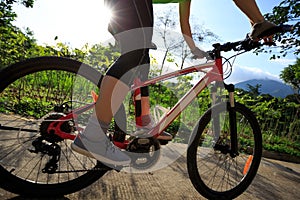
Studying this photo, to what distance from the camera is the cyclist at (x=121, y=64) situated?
1.28 metres

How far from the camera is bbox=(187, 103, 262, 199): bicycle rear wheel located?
1579 millimetres

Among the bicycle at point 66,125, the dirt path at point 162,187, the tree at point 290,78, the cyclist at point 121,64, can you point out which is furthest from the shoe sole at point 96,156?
the tree at point 290,78

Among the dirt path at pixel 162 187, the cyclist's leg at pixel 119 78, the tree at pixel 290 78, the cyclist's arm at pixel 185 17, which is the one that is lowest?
the dirt path at pixel 162 187

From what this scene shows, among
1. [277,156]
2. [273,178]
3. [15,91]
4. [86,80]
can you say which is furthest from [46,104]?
[277,156]

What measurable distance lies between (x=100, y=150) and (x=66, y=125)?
285 millimetres

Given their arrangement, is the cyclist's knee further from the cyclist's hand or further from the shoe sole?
the cyclist's hand

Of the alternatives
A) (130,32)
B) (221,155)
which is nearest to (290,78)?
(221,155)

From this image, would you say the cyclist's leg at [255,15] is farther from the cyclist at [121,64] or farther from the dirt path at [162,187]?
the dirt path at [162,187]

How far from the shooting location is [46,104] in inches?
69.0

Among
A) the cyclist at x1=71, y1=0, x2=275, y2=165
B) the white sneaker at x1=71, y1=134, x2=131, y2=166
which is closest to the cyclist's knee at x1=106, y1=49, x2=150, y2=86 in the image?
the cyclist at x1=71, y1=0, x2=275, y2=165

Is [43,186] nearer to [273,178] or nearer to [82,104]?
[82,104]

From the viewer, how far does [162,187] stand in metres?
1.72

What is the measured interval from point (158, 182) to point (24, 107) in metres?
1.13

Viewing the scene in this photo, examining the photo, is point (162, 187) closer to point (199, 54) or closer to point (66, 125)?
point (66, 125)
